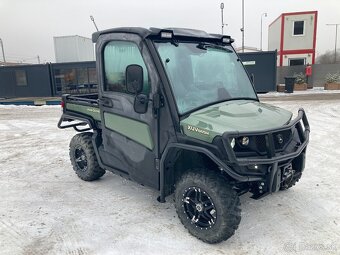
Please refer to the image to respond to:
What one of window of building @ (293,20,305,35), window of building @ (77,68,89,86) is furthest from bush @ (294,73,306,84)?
window of building @ (77,68,89,86)

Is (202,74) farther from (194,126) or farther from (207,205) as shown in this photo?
(207,205)

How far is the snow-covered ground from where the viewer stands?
341 centimetres

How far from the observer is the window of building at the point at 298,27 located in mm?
23656

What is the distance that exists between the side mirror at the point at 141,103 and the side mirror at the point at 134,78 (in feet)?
0.25

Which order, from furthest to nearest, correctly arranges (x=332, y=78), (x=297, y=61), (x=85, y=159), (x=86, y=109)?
(x=297, y=61) < (x=332, y=78) < (x=85, y=159) < (x=86, y=109)

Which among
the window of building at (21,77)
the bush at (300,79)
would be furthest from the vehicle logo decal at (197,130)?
the window of building at (21,77)

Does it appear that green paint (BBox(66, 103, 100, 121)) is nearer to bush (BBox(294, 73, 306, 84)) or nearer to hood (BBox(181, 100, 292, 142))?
hood (BBox(181, 100, 292, 142))

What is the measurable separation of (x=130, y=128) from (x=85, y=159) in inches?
65.1

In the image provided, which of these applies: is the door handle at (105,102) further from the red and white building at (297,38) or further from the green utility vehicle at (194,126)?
the red and white building at (297,38)

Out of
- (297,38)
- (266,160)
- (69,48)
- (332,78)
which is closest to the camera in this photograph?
(266,160)

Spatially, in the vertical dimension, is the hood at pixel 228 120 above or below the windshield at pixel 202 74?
below

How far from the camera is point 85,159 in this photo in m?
5.27

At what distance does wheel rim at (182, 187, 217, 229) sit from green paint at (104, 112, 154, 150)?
0.76 metres

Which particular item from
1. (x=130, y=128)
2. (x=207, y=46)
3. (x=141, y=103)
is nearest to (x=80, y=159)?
(x=130, y=128)
